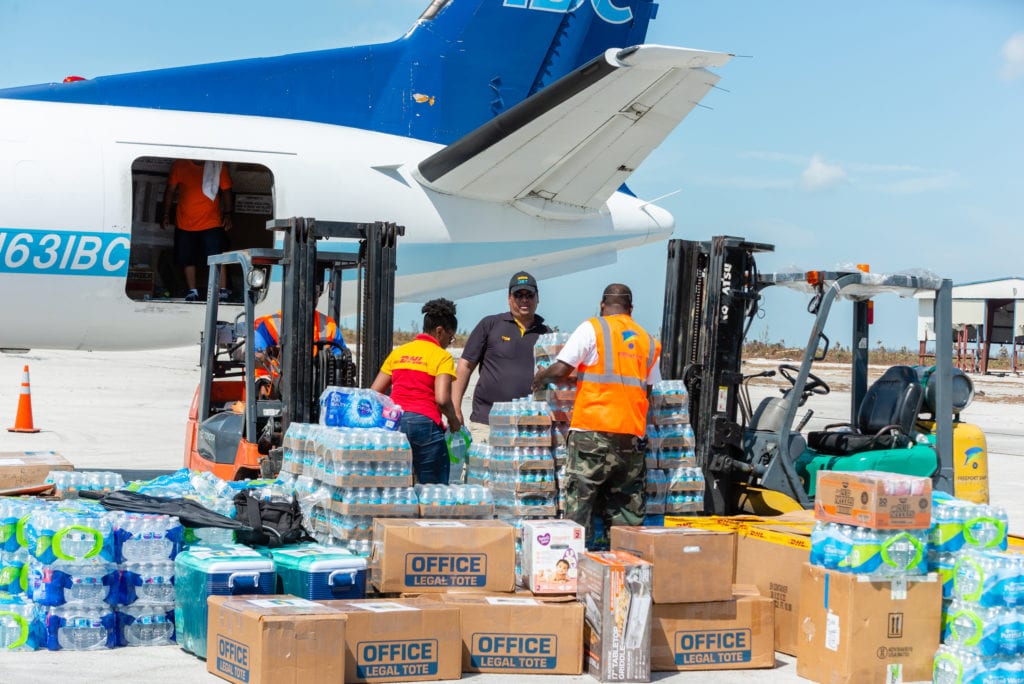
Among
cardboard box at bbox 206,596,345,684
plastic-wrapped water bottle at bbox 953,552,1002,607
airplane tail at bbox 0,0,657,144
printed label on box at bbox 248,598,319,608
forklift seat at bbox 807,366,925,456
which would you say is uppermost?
airplane tail at bbox 0,0,657,144

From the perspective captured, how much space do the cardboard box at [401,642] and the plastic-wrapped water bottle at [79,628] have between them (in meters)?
1.14

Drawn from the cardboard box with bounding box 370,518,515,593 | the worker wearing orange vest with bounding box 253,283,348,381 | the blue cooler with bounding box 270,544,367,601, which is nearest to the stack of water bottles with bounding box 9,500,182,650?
the blue cooler with bounding box 270,544,367,601

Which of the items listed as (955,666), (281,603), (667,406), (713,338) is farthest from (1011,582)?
(281,603)

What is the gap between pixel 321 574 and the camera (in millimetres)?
6137

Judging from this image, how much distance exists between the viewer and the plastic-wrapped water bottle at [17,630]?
19.6 feet

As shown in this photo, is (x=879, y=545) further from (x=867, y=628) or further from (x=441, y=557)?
(x=441, y=557)

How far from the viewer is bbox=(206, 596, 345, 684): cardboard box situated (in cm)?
526

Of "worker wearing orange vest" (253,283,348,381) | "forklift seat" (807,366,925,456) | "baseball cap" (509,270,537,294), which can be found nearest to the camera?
"forklift seat" (807,366,925,456)

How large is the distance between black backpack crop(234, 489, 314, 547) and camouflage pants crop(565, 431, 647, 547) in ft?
5.34

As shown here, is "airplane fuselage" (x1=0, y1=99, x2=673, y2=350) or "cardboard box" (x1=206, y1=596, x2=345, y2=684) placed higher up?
"airplane fuselage" (x1=0, y1=99, x2=673, y2=350)

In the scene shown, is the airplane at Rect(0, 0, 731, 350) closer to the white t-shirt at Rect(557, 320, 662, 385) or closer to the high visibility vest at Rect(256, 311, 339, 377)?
the high visibility vest at Rect(256, 311, 339, 377)

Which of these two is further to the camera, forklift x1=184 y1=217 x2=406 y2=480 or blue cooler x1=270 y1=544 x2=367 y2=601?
forklift x1=184 y1=217 x2=406 y2=480

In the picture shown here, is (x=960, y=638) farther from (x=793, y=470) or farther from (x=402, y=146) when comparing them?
(x=402, y=146)

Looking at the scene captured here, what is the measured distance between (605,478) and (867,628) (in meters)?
1.95
